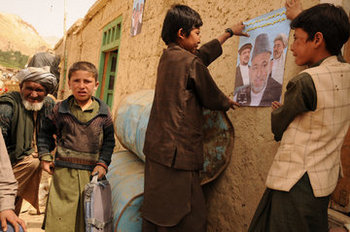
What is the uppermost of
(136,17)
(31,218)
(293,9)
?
(136,17)

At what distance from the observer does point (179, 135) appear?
1.54m

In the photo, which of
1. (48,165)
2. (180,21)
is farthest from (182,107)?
(48,165)

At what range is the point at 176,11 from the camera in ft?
5.42

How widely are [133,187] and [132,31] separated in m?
3.21

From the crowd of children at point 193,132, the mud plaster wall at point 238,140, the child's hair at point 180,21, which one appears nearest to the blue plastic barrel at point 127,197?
the crowd of children at point 193,132

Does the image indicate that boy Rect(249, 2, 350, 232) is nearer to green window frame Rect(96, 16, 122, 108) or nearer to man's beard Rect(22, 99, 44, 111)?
man's beard Rect(22, 99, 44, 111)

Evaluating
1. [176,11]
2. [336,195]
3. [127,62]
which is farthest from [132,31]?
[336,195]

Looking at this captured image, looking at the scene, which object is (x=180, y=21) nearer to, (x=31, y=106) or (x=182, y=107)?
(x=182, y=107)

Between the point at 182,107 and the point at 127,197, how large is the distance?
31.2 inches

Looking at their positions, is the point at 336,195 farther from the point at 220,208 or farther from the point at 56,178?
the point at 56,178

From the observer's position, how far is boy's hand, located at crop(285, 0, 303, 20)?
1549 millimetres

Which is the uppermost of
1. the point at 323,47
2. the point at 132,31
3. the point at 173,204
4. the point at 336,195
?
the point at 132,31

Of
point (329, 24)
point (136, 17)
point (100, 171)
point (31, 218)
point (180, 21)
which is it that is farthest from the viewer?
point (136, 17)

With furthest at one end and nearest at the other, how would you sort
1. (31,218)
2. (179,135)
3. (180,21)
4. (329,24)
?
(31,218)
(180,21)
(179,135)
(329,24)
